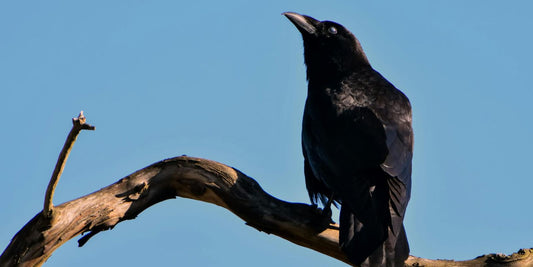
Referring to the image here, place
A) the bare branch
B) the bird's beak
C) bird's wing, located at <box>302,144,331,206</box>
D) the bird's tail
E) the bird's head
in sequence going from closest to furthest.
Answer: the bare branch < the bird's tail < bird's wing, located at <box>302,144,331,206</box> < the bird's head < the bird's beak

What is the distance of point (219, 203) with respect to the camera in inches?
188

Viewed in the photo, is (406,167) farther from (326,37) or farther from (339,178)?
(326,37)

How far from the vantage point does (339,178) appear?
193 inches

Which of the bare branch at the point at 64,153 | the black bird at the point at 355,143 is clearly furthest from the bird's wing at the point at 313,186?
the bare branch at the point at 64,153

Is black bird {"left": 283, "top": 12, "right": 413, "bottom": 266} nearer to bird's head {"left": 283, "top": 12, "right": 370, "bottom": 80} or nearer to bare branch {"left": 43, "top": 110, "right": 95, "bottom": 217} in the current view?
bird's head {"left": 283, "top": 12, "right": 370, "bottom": 80}

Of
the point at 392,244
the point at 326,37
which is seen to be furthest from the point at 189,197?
the point at 326,37

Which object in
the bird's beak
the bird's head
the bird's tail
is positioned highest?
the bird's beak

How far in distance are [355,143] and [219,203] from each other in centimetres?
106

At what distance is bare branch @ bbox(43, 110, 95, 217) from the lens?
3.25 m

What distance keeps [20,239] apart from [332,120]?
7.86 ft

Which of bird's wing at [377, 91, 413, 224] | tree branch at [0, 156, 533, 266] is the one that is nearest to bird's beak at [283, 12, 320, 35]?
bird's wing at [377, 91, 413, 224]

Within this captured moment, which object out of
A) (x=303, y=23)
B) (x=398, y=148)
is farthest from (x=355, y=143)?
(x=303, y=23)

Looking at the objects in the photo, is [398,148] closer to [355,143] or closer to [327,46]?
[355,143]

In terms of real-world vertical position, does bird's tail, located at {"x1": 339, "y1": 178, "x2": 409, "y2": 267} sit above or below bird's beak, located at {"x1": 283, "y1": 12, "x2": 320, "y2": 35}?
below
